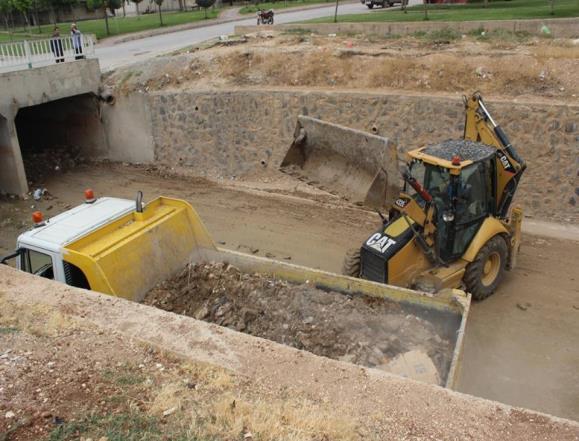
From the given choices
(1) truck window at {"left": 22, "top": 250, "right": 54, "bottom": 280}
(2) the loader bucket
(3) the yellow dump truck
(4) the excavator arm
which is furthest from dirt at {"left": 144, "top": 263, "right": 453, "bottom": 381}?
(4) the excavator arm

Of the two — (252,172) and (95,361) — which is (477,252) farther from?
(252,172)

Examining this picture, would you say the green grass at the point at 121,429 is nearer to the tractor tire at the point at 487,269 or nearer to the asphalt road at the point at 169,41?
the tractor tire at the point at 487,269

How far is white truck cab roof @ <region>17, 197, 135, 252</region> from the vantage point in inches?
284

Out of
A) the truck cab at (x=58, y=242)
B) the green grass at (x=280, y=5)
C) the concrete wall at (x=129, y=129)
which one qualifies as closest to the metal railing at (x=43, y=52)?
the concrete wall at (x=129, y=129)

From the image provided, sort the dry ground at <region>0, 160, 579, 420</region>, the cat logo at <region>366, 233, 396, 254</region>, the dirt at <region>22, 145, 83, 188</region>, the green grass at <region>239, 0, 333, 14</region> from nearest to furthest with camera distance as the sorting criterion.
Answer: the dry ground at <region>0, 160, 579, 420</region> → the cat logo at <region>366, 233, 396, 254</region> → the dirt at <region>22, 145, 83, 188</region> → the green grass at <region>239, 0, 333, 14</region>

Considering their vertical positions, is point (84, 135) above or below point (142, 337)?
below

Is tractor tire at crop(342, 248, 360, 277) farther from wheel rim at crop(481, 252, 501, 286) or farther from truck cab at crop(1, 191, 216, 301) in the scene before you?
truck cab at crop(1, 191, 216, 301)

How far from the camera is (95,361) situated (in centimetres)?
553

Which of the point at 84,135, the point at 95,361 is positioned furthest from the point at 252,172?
the point at 95,361

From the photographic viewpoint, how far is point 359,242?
12688 millimetres

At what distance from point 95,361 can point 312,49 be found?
49.2 ft

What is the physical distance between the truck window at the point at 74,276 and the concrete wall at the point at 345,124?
9.73 metres

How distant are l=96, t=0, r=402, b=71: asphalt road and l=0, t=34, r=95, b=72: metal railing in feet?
7.32

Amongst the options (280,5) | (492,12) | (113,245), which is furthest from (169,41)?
(113,245)
